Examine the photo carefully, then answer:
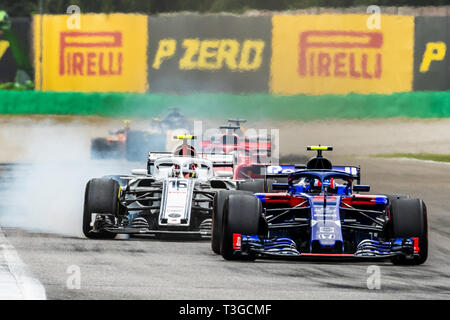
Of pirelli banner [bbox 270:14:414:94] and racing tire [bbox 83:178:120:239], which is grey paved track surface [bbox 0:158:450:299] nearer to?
racing tire [bbox 83:178:120:239]

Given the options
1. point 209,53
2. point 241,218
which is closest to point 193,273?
point 241,218

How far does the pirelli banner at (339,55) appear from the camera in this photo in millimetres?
44500

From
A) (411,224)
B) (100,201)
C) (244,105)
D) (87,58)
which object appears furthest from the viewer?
(87,58)

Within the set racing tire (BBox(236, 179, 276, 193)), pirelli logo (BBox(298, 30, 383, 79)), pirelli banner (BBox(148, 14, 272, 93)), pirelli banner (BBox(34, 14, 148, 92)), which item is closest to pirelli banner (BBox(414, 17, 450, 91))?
pirelli logo (BBox(298, 30, 383, 79))

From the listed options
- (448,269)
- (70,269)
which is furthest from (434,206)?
(70,269)

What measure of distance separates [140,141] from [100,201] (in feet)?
64.3

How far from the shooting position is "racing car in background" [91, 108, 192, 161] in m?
37.1

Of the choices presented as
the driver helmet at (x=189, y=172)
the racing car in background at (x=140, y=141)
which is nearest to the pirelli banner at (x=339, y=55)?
the racing car in background at (x=140, y=141)

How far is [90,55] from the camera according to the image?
4981 cm

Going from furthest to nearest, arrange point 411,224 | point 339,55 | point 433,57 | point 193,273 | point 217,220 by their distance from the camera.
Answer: point 433,57 < point 339,55 < point 217,220 < point 411,224 < point 193,273

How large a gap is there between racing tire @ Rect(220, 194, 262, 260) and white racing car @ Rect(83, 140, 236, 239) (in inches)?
119

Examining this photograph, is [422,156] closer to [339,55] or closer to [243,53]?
[339,55]

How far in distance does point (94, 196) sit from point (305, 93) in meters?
25.5

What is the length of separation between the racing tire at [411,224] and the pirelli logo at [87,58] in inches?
1379
